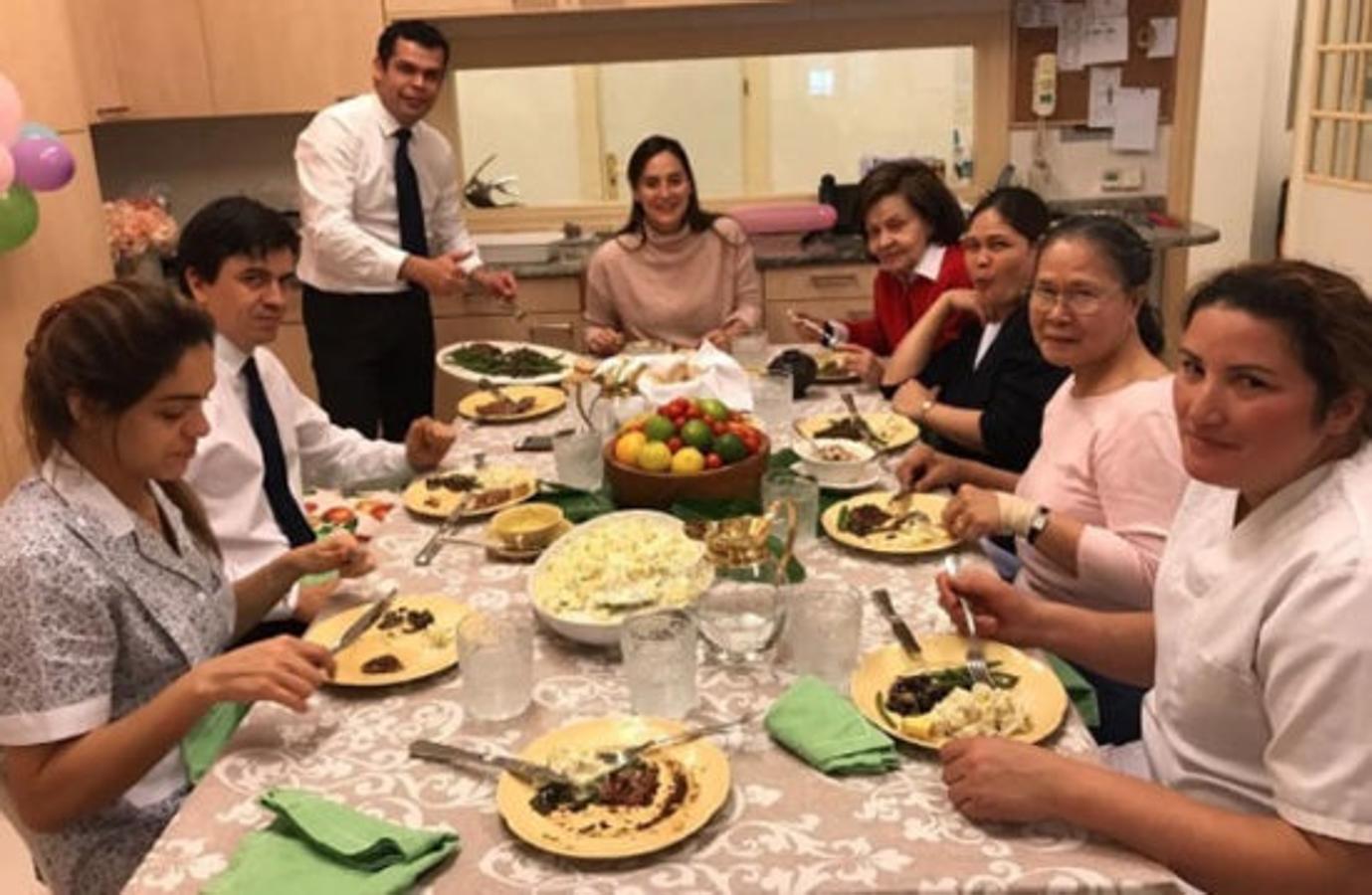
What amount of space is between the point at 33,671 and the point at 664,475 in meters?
0.96

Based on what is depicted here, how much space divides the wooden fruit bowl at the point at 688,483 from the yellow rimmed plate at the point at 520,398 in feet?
2.50

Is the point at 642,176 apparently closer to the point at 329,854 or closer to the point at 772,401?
the point at 772,401

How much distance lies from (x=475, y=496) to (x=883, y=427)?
0.90 m

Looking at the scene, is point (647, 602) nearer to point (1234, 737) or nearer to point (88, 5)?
point (1234, 737)

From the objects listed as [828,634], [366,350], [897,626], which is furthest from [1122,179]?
[828,634]

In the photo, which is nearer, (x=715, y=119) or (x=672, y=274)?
(x=672, y=274)

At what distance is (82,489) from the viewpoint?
1.50m

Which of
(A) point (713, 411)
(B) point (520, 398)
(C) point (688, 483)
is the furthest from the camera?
(B) point (520, 398)

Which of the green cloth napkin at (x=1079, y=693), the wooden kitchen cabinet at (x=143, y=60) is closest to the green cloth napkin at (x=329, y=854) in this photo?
the green cloth napkin at (x=1079, y=693)

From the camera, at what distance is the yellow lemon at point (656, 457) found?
2.00 m

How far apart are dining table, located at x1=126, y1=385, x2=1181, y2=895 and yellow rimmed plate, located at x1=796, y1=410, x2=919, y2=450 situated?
2.59 feet

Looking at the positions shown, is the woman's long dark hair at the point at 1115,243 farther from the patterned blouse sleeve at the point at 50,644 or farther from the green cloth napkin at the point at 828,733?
the patterned blouse sleeve at the point at 50,644

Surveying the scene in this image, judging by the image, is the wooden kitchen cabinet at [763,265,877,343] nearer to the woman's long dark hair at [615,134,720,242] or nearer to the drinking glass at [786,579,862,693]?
the woman's long dark hair at [615,134,720,242]

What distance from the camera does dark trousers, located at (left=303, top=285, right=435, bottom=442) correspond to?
379 centimetres
